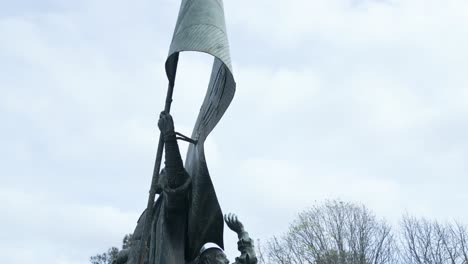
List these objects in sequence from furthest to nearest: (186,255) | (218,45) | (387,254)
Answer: (387,254)
(186,255)
(218,45)

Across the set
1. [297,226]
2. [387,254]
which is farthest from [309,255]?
[387,254]

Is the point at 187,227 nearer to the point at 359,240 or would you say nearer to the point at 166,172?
the point at 166,172

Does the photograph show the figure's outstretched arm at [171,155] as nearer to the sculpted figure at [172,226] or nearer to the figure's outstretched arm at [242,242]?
the sculpted figure at [172,226]

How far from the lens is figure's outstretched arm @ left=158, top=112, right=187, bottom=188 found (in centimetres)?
521

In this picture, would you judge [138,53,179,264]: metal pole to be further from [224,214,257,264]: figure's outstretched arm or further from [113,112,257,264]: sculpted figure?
[224,214,257,264]: figure's outstretched arm

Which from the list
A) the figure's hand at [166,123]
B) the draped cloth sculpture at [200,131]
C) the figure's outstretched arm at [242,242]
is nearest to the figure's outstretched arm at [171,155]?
the figure's hand at [166,123]

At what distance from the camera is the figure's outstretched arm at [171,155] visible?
5.21 metres

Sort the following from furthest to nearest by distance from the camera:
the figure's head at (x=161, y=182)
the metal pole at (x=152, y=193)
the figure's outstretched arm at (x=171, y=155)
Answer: the figure's head at (x=161, y=182)
the figure's outstretched arm at (x=171, y=155)
the metal pole at (x=152, y=193)

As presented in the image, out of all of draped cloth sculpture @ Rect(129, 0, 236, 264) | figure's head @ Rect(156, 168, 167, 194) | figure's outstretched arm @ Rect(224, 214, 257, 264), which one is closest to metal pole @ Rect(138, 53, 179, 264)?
draped cloth sculpture @ Rect(129, 0, 236, 264)

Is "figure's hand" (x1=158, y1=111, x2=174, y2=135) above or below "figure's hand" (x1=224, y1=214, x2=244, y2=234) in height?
above

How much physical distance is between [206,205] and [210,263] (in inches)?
22.7

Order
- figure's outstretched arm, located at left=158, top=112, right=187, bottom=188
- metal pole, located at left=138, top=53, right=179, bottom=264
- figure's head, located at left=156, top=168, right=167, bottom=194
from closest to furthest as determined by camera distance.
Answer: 1. metal pole, located at left=138, top=53, right=179, bottom=264
2. figure's outstretched arm, located at left=158, top=112, right=187, bottom=188
3. figure's head, located at left=156, top=168, right=167, bottom=194

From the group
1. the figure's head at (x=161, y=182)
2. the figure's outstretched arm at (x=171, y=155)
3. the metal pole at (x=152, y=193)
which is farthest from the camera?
the figure's head at (x=161, y=182)

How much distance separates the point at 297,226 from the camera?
2656 cm
